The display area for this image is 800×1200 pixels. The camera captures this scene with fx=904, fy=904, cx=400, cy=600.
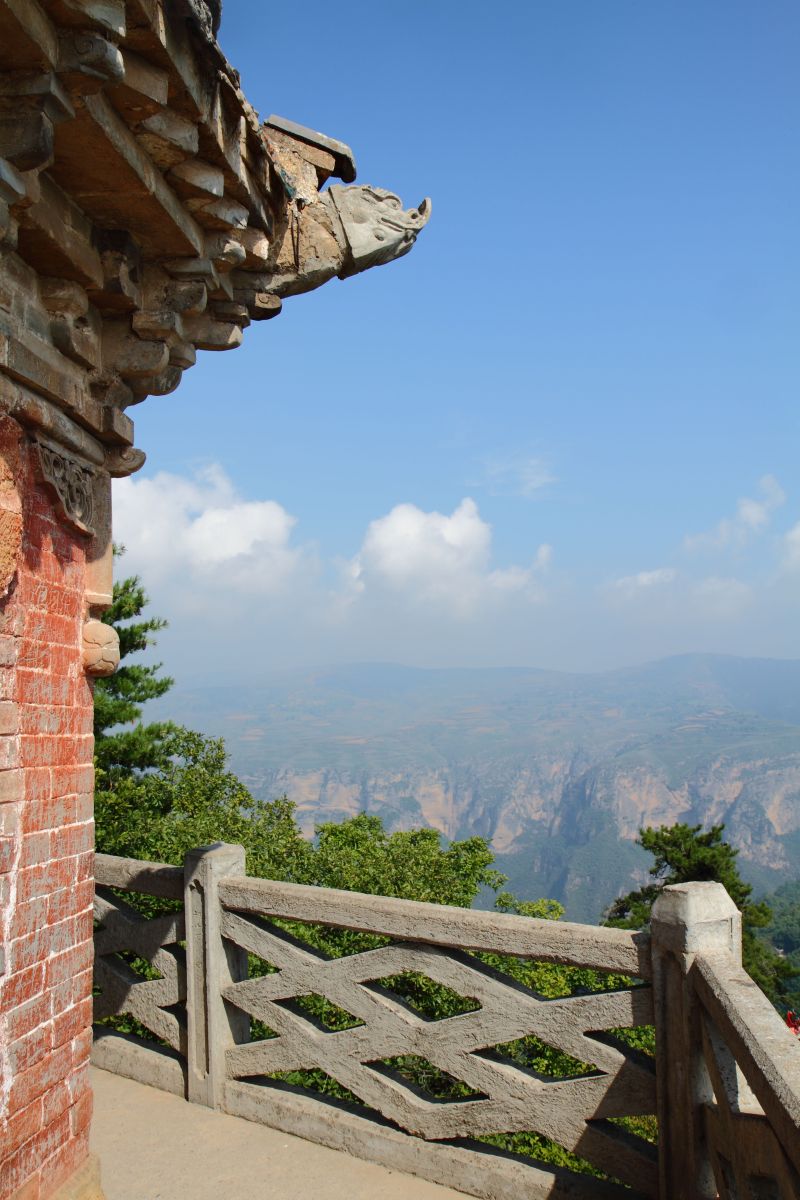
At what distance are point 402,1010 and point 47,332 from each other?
3330 millimetres

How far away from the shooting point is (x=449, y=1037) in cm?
404

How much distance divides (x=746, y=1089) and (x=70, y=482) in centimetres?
330

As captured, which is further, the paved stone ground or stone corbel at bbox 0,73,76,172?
the paved stone ground

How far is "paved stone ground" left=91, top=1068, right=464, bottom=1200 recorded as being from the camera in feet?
13.1

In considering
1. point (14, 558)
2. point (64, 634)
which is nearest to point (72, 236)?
point (14, 558)

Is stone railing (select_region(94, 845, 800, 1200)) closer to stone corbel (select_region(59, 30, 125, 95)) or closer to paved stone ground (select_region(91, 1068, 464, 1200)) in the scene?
paved stone ground (select_region(91, 1068, 464, 1200))

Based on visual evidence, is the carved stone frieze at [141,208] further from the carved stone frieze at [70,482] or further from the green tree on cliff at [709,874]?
the green tree on cliff at [709,874]

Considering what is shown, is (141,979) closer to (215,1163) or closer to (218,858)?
(218,858)

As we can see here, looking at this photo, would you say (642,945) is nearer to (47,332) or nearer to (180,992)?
(180,992)

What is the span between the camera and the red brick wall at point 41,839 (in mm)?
3205

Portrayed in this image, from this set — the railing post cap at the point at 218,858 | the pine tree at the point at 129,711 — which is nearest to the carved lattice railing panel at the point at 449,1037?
the railing post cap at the point at 218,858

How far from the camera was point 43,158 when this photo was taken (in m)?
2.79

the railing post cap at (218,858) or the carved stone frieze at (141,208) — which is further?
the railing post cap at (218,858)

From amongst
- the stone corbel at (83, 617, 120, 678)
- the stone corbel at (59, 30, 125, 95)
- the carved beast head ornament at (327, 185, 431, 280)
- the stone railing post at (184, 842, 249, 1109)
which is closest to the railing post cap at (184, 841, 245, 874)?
the stone railing post at (184, 842, 249, 1109)
